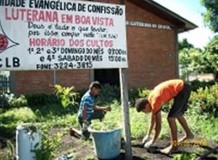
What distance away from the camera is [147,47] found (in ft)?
67.6

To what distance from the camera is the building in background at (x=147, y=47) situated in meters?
19.7

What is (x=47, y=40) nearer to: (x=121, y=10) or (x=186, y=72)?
(x=121, y=10)

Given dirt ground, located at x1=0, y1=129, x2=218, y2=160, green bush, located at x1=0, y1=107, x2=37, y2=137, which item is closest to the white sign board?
dirt ground, located at x1=0, y1=129, x2=218, y2=160

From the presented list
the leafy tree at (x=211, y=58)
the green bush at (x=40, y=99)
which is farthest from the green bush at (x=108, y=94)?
the leafy tree at (x=211, y=58)

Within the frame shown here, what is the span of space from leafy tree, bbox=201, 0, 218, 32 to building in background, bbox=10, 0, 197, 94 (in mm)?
9236

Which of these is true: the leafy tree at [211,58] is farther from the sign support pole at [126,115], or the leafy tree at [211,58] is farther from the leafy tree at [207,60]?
the sign support pole at [126,115]

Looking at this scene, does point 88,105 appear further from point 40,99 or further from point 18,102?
point 40,99

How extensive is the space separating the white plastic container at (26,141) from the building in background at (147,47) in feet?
40.7

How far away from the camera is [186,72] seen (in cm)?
3203

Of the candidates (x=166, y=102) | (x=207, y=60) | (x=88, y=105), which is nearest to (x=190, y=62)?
(x=207, y=60)

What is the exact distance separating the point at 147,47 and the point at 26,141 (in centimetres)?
1537

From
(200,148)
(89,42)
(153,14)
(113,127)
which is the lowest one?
(200,148)

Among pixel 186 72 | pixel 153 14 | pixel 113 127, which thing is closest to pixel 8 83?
pixel 153 14

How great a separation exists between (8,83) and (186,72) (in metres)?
17.9
